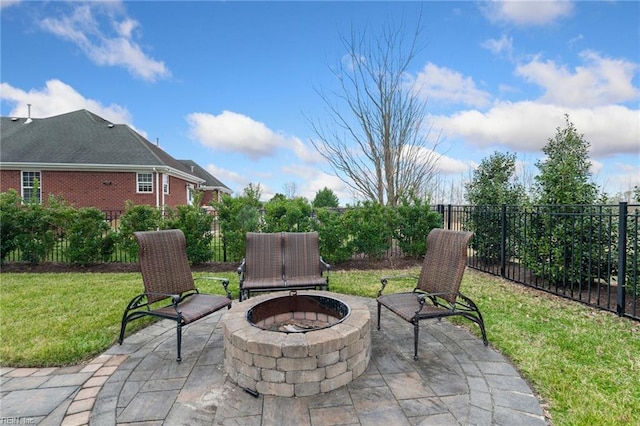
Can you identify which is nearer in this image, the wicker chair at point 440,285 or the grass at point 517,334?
the grass at point 517,334

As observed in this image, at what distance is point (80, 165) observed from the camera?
15.8m

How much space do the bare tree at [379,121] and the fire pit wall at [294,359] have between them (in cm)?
834

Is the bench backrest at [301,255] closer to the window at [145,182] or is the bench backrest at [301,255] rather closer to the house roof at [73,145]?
the house roof at [73,145]

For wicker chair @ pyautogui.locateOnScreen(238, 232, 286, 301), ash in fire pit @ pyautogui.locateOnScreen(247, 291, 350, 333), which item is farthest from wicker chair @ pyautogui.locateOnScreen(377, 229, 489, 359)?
wicker chair @ pyautogui.locateOnScreen(238, 232, 286, 301)

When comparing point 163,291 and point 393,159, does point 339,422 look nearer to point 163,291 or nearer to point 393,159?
point 163,291

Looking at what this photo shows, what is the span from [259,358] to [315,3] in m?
9.22

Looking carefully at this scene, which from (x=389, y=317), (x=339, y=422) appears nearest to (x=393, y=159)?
(x=389, y=317)

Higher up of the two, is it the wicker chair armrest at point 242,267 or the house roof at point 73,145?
the house roof at point 73,145

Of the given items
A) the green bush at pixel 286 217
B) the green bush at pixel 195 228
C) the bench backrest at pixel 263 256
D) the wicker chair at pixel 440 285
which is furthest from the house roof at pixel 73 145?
the wicker chair at pixel 440 285

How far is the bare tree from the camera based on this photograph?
1050 cm

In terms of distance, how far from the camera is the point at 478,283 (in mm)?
5859

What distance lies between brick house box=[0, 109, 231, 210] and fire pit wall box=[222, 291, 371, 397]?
14.1 metres

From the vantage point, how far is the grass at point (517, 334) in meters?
2.31

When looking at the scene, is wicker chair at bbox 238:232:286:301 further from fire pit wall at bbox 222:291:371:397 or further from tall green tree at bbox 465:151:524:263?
tall green tree at bbox 465:151:524:263
